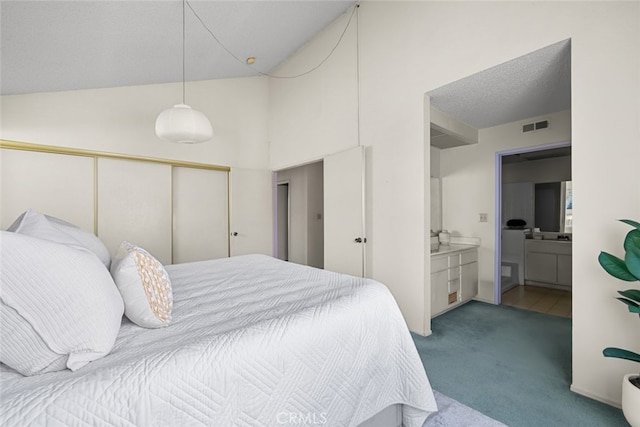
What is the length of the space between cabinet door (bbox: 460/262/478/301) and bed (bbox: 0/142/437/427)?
245 cm

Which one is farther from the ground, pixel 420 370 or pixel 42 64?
pixel 42 64

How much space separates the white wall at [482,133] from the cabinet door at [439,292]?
0.48 meters

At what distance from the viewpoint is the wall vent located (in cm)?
322

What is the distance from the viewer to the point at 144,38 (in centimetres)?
269

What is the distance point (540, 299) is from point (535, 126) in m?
2.27

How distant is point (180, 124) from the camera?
1.96 meters

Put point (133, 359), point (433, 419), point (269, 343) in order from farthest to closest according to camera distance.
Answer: point (433, 419) < point (269, 343) < point (133, 359)

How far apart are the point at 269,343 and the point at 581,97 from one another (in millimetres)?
2342

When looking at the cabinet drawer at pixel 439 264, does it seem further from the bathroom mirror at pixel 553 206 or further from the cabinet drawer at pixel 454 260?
the bathroom mirror at pixel 553 206

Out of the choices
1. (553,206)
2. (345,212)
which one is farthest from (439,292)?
(553,206)

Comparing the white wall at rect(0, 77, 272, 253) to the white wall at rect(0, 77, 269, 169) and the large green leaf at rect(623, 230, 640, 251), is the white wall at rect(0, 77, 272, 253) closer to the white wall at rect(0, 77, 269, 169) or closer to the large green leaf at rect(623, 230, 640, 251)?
the white wall at rect(0, 77, 269, 169)

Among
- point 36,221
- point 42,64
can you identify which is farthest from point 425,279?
point 42,64

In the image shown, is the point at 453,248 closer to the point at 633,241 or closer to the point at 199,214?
the point at 633,241

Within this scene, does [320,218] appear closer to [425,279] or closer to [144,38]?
[425,279]
